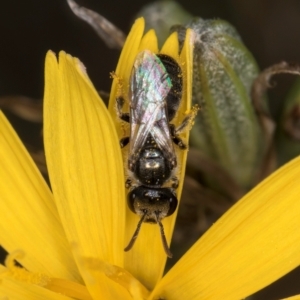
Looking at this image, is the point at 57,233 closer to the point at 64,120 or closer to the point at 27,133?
the point at 64,120

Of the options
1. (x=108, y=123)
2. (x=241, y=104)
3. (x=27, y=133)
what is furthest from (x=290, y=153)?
(x=27, y=133)

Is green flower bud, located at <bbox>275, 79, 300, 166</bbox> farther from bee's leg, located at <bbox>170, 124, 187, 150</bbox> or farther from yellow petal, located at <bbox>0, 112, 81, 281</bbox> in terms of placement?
yellow petal, located at <bbox>0, 112, 81, 281</bbox>

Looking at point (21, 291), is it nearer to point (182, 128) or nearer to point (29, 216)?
point (29, 216)

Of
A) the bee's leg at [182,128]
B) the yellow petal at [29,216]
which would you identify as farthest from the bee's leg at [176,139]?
the yellow petal at [29,216]

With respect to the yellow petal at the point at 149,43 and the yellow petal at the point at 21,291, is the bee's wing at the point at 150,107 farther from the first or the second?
the yellow petal at the point at 21,291

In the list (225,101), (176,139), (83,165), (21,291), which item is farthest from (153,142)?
(21,291)

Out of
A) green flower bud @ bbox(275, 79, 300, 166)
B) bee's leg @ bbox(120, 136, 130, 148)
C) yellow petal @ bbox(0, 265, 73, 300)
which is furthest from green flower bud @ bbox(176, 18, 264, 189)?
yellow petal @ bbox(0, 265, 73, 300)
